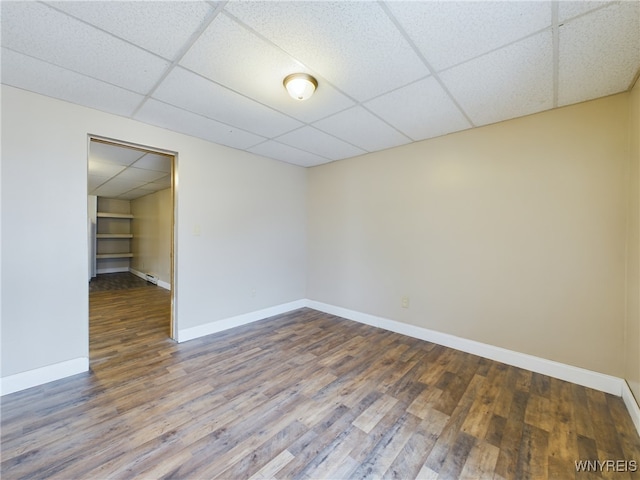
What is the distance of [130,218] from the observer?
8234 millimetres

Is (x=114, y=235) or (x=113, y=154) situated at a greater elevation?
(x=113, y=154)

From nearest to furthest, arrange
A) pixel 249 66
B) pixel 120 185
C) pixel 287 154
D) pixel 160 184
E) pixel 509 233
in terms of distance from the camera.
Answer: pixel 249 66
pixel 509 233
pixel 287 154
pixel 160 184
pixel 120 185

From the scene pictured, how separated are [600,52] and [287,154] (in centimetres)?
310

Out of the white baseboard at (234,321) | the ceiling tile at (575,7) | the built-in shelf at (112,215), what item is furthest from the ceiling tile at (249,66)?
the built-in shelf at (112,215)

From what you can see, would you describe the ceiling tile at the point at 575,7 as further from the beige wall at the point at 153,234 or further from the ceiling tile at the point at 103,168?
the beige wall at the point at 153,234

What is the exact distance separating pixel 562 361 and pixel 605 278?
814 millimetres

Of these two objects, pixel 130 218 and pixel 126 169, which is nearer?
pixel 126 169

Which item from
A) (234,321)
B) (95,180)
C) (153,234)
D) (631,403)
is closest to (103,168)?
(95,180)

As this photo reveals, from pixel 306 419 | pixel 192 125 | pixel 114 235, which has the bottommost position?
pixel 306 419

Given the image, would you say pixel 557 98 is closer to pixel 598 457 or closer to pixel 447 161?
pixel 447 161

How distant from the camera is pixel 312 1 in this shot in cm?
129

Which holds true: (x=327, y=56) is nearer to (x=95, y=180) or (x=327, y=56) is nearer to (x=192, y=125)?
(x=192, y=125)

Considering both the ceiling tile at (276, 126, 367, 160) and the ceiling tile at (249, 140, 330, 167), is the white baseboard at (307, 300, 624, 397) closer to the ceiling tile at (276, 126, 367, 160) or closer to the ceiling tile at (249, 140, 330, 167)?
the ceiling tile at (276, 126, 367, 160)

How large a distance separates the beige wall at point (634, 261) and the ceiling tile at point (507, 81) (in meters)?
0.57
